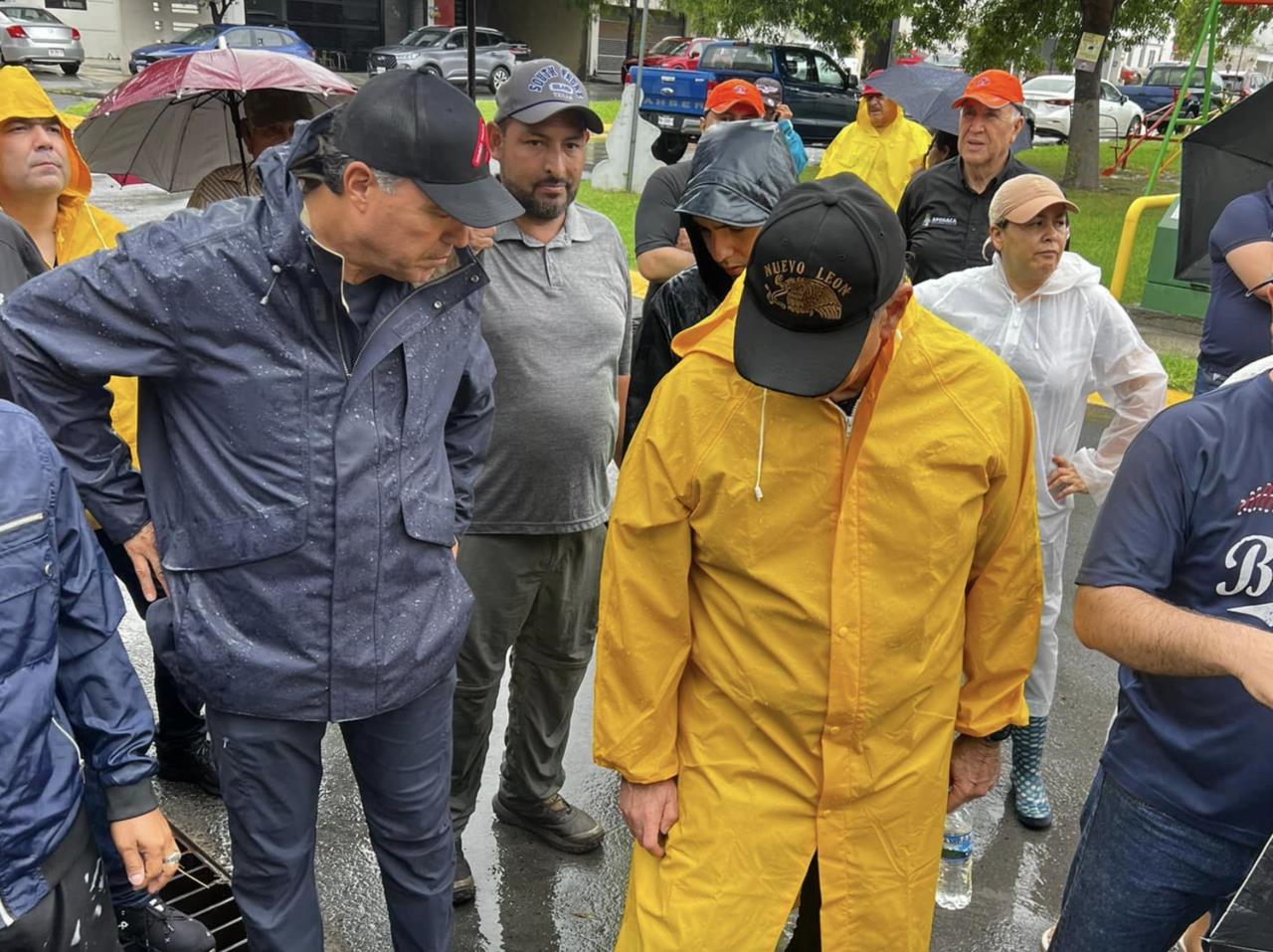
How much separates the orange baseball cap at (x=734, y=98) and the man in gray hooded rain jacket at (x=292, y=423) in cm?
454

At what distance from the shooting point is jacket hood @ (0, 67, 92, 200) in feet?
11.5

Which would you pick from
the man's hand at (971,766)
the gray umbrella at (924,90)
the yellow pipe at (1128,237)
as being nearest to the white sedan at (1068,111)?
the yellow pipe at (1128,237)

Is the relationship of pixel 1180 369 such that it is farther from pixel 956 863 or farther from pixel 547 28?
pixel 547 28

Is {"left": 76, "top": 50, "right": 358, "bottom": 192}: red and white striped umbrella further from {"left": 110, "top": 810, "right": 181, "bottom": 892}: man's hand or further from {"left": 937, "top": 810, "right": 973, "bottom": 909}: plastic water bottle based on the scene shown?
{"left": 937, "top": 810, "right": 973, "bottom": 909}: plastic water bottle

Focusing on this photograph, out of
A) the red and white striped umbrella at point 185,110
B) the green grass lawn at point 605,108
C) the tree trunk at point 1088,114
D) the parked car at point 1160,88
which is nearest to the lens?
the red and white striped umbrella at point 185,110

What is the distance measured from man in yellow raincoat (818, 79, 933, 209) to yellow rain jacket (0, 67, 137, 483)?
16.0 ft

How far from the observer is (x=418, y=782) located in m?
2.63

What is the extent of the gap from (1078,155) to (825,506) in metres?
18.3

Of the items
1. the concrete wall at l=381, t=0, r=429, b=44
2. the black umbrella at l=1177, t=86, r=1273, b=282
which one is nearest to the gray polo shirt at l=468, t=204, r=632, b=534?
the black umbrella at l=1177, t=86, r=1273, b=282

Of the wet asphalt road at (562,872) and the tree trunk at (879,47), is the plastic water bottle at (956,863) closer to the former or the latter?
the wet asphalt road at (562,872)

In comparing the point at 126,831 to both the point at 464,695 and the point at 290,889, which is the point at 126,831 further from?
the point at 464,695

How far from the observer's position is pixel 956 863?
3.47 m

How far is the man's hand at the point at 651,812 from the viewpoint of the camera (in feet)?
7.38

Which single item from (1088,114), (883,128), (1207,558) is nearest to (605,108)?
(1088,114)
